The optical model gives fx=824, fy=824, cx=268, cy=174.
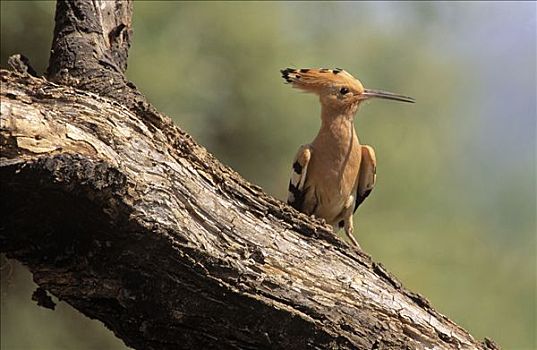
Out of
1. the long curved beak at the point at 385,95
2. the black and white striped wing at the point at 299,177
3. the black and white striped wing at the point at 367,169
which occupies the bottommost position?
the black and white striped wing at the point at 299,177

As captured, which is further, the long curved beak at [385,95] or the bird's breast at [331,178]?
the bird's breast at [331,178]

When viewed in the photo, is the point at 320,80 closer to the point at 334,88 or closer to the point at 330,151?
the point at 334,88

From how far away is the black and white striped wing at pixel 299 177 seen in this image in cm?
203

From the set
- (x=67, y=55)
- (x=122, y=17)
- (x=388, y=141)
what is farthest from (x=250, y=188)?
(x=388, y=141)

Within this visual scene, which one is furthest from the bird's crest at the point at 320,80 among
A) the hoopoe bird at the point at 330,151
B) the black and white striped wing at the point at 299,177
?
the black and white striped wing at the point at 299,177

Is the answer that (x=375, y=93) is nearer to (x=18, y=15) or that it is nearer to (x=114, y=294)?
(x=114, y=294)

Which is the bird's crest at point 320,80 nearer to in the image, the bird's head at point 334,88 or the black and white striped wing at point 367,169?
the bird's head at point 334,88

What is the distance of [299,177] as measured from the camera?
2035 mm

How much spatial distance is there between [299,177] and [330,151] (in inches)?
3.9

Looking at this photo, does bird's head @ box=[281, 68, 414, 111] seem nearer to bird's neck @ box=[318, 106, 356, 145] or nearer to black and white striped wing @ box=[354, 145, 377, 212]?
bird's neck @ box=[318, 106, 356, 145]

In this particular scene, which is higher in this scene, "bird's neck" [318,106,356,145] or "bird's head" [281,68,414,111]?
"bird's head" [281,68,414,111]

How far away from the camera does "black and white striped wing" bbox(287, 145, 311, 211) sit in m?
2.03

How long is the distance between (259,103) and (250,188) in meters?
2.68

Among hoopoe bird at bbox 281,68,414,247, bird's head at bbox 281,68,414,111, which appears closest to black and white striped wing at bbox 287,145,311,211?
hoopoe bird at bbox 281,68,414,247
